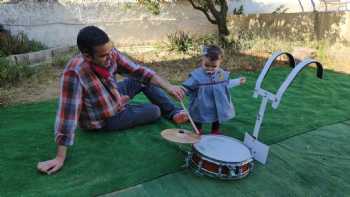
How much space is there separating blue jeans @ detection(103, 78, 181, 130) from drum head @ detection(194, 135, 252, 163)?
86 centimetres

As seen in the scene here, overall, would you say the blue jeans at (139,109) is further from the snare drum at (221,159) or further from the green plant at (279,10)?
the green plant at (279,10)

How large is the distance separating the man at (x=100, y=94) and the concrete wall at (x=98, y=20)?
5.66 meters

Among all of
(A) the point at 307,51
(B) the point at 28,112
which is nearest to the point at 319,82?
(A) the point at 307,51

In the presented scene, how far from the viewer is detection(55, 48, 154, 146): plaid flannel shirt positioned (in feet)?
8.23

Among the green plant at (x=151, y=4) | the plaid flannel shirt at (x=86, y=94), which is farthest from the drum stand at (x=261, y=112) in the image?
the green plant at (x=151, y=4)

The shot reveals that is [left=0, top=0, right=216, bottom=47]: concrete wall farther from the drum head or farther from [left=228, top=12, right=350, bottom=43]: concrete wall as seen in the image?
the drum head

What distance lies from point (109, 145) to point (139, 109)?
479 millimetres

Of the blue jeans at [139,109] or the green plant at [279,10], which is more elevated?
the green plant at [279,10]

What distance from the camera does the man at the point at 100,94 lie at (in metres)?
2.50

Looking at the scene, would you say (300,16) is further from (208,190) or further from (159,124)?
(208,190)

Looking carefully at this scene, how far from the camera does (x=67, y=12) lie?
8391mm

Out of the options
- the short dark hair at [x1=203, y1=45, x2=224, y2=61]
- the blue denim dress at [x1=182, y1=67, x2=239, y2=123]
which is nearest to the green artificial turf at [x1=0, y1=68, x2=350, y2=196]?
the blue denim dress at [x1=182, y1=67, x2=239, y2=123]

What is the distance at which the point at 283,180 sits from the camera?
256 centimetres

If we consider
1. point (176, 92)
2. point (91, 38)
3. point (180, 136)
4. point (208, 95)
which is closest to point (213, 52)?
point (208, 95)
